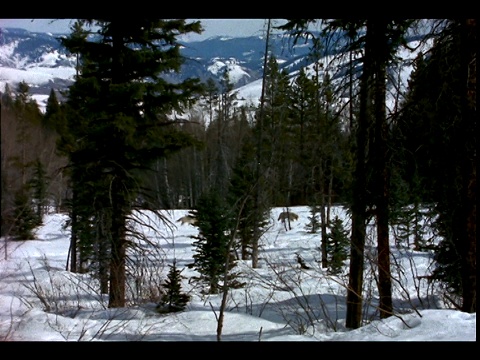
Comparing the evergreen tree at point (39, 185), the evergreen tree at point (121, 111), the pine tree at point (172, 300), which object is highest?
the evergreen tree at point (121, 111)

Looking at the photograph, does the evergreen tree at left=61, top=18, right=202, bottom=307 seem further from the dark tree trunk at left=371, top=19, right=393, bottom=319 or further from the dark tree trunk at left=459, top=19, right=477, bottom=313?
the dark tree trunk at left=459, top=19, right=477, bottom=313

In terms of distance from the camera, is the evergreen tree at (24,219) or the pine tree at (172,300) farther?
the pine tree at (172,300)

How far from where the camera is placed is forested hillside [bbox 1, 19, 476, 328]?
605 centimetres

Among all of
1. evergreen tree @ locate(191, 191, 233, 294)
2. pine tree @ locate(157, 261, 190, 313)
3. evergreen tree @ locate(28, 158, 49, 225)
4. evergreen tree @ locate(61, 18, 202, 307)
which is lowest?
pine tree @ locate(157, 261, 190, 313)

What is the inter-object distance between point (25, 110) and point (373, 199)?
591cm

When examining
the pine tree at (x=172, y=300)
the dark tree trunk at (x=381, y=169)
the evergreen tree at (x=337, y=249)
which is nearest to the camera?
the dark tree trunk at (x=381, y=169)

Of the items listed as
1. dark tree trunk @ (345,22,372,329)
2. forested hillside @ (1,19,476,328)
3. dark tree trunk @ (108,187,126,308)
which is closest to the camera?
forested hillside @ (1,19,476,328)

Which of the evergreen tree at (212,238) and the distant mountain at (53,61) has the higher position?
the distant mountain at (53,61)

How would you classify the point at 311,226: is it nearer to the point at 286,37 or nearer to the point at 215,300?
the point at 215,300

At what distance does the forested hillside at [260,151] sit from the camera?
19.9 ft

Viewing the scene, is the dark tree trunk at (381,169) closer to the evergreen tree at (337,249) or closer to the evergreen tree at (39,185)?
the evergreen tree at (39,185)

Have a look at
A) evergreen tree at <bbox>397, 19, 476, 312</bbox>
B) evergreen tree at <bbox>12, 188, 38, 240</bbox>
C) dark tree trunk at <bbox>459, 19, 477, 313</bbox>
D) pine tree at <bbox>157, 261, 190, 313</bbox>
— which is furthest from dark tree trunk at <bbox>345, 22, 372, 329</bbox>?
evergreen tree at <bbox>12, 188, 38, 240</bbox>

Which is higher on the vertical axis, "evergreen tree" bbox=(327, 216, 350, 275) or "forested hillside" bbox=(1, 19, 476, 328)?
"forested hillside" bbox=(1, 19, 476, 328)

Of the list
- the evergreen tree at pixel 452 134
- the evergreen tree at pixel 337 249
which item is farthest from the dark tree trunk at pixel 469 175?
the evergreen tree at pixel 337 249
